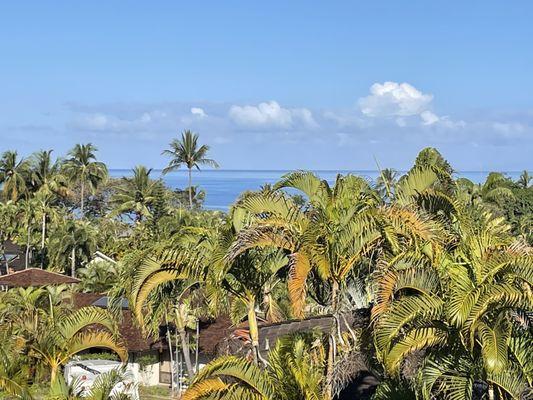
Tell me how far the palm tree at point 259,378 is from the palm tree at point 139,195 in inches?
1950

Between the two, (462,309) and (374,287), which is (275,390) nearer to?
(374,287)

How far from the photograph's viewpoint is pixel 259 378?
9.93 m

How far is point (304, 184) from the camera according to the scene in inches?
416

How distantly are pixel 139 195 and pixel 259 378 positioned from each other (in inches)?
2030

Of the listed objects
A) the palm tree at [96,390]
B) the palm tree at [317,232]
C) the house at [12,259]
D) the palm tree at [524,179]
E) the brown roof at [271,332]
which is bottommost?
the house at [12,259]

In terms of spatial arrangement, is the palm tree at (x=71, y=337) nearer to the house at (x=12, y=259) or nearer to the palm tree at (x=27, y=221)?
the palm tree at (x=27, y=221)

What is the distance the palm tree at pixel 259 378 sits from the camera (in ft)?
32.1

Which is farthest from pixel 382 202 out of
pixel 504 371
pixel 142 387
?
pixel 142 387

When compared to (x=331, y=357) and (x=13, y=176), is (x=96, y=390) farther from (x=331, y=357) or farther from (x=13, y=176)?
(x=13, y=176)

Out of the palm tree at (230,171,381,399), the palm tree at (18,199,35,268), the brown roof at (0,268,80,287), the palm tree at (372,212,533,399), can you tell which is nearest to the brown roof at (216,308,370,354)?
the palm tree at (230,171,381,399)

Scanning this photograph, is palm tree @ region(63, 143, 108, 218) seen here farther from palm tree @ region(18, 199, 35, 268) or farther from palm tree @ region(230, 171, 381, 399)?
palm tree @ region(230, 171, 381, 399)

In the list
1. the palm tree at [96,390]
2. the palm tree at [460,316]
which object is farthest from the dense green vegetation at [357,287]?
the palm tree at [96,390]

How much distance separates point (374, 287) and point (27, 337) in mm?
8078

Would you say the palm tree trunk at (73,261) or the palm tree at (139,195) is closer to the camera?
the palm tree trunk at (73,261)
